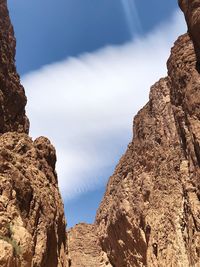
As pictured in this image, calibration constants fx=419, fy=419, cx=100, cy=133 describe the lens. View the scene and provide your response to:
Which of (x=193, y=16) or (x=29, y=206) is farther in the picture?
(x=193, y=16)

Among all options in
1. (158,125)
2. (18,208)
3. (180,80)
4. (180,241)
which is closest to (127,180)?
(158,125)

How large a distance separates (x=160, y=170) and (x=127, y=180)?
36.2 feet

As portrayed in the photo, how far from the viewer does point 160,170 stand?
Answer: 47750mm

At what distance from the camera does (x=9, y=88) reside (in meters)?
27.1

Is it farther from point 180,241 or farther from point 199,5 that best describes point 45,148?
point 180,241

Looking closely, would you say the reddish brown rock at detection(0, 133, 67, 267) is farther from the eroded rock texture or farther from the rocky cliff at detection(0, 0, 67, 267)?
the eroded rock texture

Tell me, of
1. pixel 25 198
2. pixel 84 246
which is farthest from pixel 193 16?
pixel 84 246

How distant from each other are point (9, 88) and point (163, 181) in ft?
78.0

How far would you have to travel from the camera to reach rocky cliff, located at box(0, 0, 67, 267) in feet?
45.9

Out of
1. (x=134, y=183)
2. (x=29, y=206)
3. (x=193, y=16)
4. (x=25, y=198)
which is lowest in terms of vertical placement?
(x=29, y=206)

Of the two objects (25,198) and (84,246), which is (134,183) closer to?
(84,246)

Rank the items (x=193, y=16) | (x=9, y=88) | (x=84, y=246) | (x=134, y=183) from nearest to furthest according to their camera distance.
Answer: (x=193, y=16) → (x=9, y=88) → (x=134, y=183) → (x=84, y=246)

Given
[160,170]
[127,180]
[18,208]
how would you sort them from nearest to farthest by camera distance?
[18,208] → [160,170] → [127,180]

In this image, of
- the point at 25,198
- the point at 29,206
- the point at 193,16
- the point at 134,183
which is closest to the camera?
the point at 25,198
